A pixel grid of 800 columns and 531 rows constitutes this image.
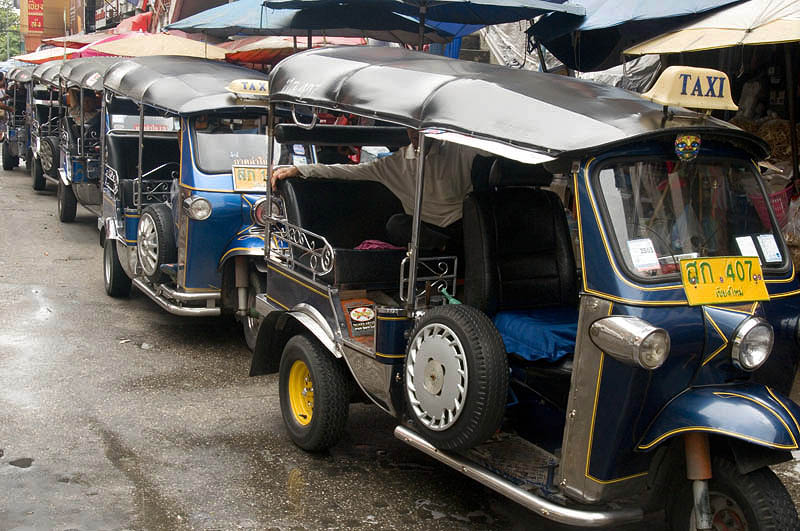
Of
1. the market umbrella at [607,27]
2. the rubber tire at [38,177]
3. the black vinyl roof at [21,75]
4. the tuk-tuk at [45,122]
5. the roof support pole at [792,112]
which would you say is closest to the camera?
the roof support pole at [792,112]

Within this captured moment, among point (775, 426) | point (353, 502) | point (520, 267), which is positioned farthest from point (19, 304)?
point (775, 426)

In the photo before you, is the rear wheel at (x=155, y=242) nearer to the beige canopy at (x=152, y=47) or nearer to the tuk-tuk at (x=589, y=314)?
the tuk-tuk at (x=589, y=314)

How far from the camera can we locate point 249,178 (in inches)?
291

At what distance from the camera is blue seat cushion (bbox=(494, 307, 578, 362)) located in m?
4.14

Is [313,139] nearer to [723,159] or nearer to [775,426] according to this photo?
[723,159]

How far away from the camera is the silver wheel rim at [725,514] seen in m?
3.43

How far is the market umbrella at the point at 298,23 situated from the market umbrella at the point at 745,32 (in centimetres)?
356

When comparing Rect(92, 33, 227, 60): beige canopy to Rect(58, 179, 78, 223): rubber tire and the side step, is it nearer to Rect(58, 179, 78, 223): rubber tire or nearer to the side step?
Rect(58, 179, 78, 223): rubber tire

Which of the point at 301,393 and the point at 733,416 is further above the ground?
the point at 733,416

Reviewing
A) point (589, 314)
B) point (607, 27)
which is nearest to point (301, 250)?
point (589, 314)

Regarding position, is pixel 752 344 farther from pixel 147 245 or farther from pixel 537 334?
pixel 147 245

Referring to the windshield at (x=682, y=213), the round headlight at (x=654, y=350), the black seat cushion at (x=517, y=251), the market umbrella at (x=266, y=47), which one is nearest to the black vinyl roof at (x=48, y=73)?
the market umbrella at (x=266, y=47)

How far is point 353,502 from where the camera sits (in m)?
4.61

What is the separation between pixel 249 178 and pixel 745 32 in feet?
13.3
